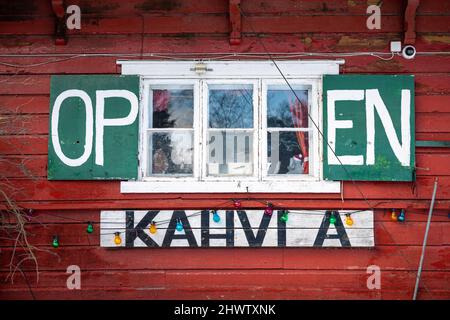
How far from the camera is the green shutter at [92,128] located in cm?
578

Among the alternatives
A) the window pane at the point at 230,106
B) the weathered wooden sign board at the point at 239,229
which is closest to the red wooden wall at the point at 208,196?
the weathered wooden sign board at the point at 239,229

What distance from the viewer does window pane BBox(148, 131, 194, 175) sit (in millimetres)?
5953

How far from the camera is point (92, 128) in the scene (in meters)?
5.83

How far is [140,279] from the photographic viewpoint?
18.9 feet

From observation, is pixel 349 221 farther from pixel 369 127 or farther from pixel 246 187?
pixel 246 187

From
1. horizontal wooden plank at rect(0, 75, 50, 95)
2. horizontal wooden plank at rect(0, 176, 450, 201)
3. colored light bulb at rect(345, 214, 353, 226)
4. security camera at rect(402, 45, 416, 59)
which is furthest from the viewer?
horizontal wooden plank at rect(0, 75, 50, 95)

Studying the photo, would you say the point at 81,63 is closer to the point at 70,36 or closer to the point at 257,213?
the point at 70,36

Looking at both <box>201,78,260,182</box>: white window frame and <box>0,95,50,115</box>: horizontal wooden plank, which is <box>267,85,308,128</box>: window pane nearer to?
<box>201,78,260,182</box>: white window frame

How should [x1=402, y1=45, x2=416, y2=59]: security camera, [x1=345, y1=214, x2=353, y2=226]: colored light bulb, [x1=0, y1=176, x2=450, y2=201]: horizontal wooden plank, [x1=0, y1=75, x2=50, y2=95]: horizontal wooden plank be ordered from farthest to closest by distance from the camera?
[x1=0, y1=75, x2=50, y2=95]: horizontal wooden plank
[x1=402, y1=45, x2=416, y2=59]: security camera
[x1=0, y1=176, x2=450, y2=201]: horizontal wooden plank
[x1=345, y1=214, x2=353, y2=226]: colored light bulb

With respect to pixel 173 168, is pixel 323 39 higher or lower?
higher

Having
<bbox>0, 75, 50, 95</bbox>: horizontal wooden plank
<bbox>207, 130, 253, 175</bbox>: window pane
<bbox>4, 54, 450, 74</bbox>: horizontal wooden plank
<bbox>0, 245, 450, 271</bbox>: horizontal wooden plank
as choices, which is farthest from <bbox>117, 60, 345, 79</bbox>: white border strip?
<bbox>0, 245, 450, 271</bbox>: horizontal wooden plank

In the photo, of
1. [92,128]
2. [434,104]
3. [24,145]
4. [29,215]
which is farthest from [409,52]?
[29,215]

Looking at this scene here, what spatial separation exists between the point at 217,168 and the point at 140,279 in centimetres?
150

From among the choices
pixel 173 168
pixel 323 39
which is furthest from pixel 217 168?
pixel 323 39
